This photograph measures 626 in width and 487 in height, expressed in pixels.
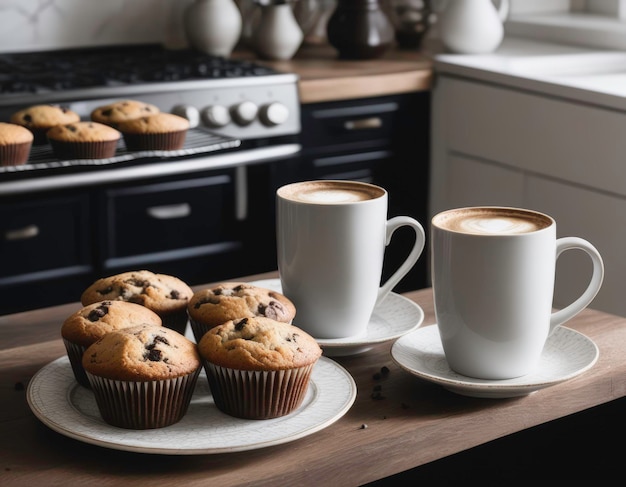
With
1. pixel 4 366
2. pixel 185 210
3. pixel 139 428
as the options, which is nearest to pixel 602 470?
pixel 139 428

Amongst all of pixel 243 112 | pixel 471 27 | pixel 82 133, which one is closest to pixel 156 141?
pixel 82 133

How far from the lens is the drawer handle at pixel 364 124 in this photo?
2766mm

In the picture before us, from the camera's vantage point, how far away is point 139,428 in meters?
0.95

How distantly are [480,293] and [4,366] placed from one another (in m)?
0.56

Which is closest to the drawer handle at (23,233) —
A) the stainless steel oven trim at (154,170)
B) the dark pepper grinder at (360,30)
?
the stainless steel oven trim at (154,170)

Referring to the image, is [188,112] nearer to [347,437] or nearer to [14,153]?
[14,153]

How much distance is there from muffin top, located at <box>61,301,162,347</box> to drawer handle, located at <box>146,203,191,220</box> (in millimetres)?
1469

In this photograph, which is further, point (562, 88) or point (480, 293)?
point (562, 88)

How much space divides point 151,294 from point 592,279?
1.64 ft

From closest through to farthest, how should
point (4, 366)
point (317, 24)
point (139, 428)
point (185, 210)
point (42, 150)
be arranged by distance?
point (139, 428)
point (4, 366)
point (42, 150)
point (185, 210)
point (317, 24)

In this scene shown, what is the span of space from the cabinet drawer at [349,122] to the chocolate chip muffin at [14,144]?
3.12ft

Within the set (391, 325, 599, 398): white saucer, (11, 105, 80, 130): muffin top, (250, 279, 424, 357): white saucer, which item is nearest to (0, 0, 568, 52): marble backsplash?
(11, 105, 80, 130): muffin top

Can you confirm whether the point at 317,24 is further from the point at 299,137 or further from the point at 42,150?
the point at 42,150

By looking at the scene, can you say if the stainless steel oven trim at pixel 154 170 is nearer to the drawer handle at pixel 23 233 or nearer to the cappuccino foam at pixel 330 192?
the drawer handle at pixel 23 233
